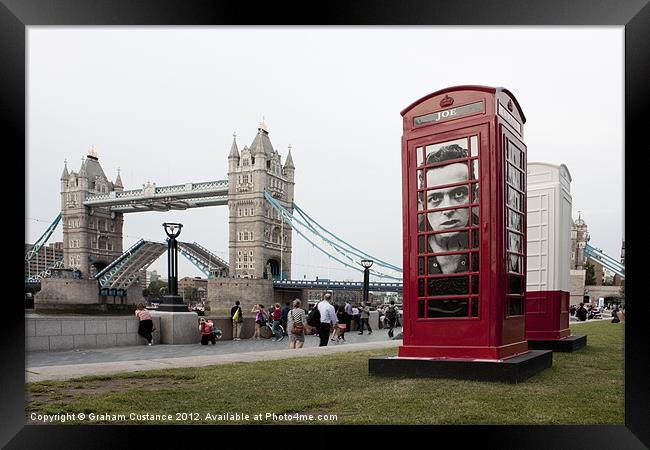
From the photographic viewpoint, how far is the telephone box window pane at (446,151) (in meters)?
4.83

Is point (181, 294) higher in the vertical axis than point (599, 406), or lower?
higher

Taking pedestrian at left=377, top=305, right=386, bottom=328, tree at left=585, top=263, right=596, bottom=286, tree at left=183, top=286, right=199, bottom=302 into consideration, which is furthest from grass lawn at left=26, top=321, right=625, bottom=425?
pedestrian at left=377, top=305, right=386, bottom=328

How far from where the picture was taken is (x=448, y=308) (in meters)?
4.89

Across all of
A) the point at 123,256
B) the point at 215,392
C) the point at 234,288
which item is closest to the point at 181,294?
the point at 234,288

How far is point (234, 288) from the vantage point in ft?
29.1

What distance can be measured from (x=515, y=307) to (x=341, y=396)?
5.86ft

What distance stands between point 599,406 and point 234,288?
563cm

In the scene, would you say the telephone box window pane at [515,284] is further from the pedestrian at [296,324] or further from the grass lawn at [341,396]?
the pedestrian at [296,324]

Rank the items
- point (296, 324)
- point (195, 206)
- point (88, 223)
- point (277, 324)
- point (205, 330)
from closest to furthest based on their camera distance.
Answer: point (195, 206) < point (88, 223) < point (296, 324) < point (205, 330) < point (277, 324)

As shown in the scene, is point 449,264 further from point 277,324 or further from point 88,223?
point 277,324

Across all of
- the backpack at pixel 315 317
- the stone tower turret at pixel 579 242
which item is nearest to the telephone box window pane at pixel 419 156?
the stone tower turret at pixel 579 242

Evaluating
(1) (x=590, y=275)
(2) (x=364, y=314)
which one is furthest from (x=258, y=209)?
(2) (x=364, y=314)

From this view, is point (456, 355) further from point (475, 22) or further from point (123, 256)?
point (123, 256)

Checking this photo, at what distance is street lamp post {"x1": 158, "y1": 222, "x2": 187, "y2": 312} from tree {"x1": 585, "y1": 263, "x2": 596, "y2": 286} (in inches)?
186
